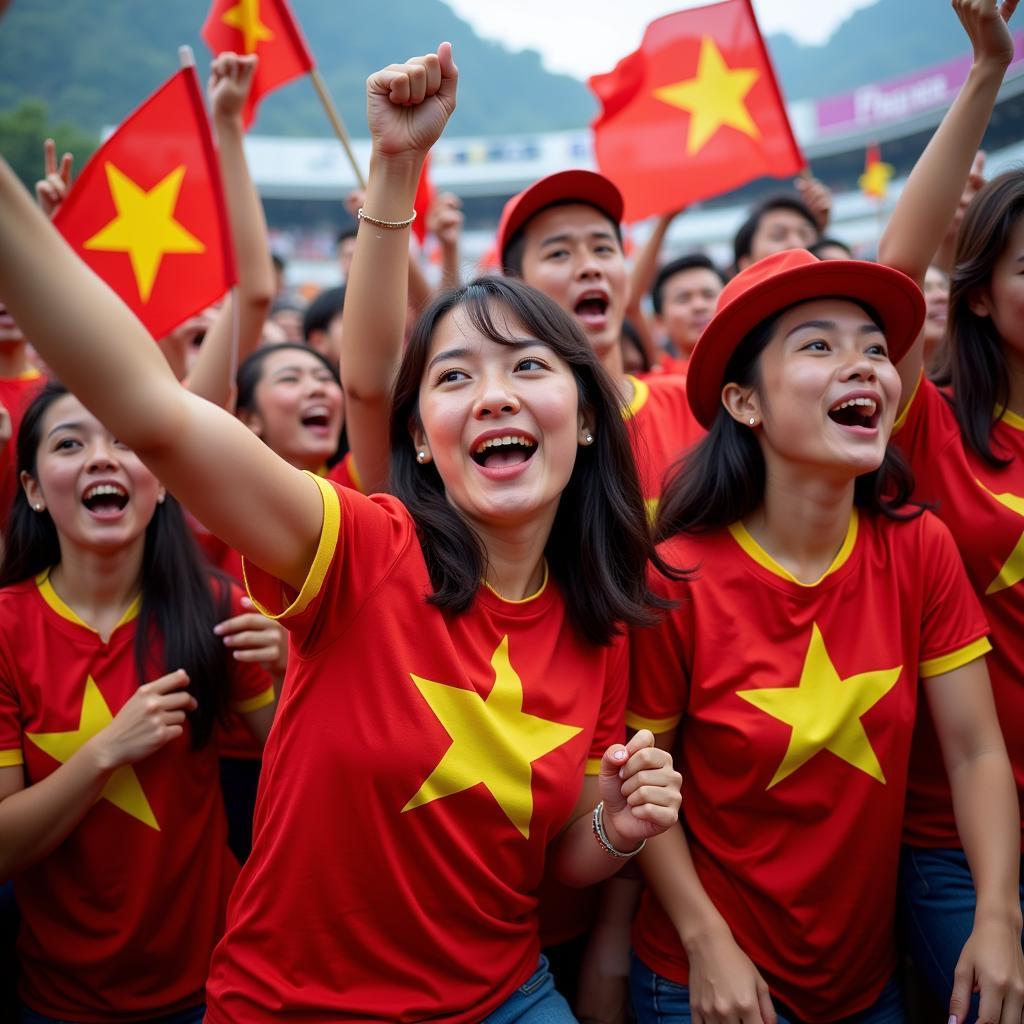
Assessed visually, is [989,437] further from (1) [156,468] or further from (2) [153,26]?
(2) [153,26]

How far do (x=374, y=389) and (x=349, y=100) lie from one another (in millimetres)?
72275

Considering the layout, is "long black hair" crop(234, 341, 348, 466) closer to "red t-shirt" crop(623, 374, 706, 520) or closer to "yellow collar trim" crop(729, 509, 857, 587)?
"red t-shirt" crop(623, 374, 706, 520)

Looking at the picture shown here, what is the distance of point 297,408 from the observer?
11.9 feet

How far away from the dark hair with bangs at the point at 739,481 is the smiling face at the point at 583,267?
0.90 metres

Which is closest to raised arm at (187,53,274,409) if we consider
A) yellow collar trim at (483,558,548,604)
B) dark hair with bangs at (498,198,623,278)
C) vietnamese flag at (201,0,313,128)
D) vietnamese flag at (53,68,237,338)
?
vietnamese flag at (53,68,237,338)

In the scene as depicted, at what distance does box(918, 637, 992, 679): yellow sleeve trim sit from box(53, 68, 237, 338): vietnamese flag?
2.54 metres

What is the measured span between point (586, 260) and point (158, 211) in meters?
1.54

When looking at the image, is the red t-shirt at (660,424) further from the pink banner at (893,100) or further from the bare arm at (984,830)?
→ the pink banner at (893,100)

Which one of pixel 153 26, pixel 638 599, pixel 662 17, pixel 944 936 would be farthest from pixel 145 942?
pixel 153 26

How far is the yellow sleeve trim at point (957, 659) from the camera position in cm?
225

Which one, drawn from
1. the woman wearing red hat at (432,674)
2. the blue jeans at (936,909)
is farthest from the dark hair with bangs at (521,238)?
the blue jeans at (936,909)

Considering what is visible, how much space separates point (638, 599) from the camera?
215 centimetres

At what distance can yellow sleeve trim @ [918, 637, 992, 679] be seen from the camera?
2252 mm

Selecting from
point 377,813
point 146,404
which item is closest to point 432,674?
point 377,813
